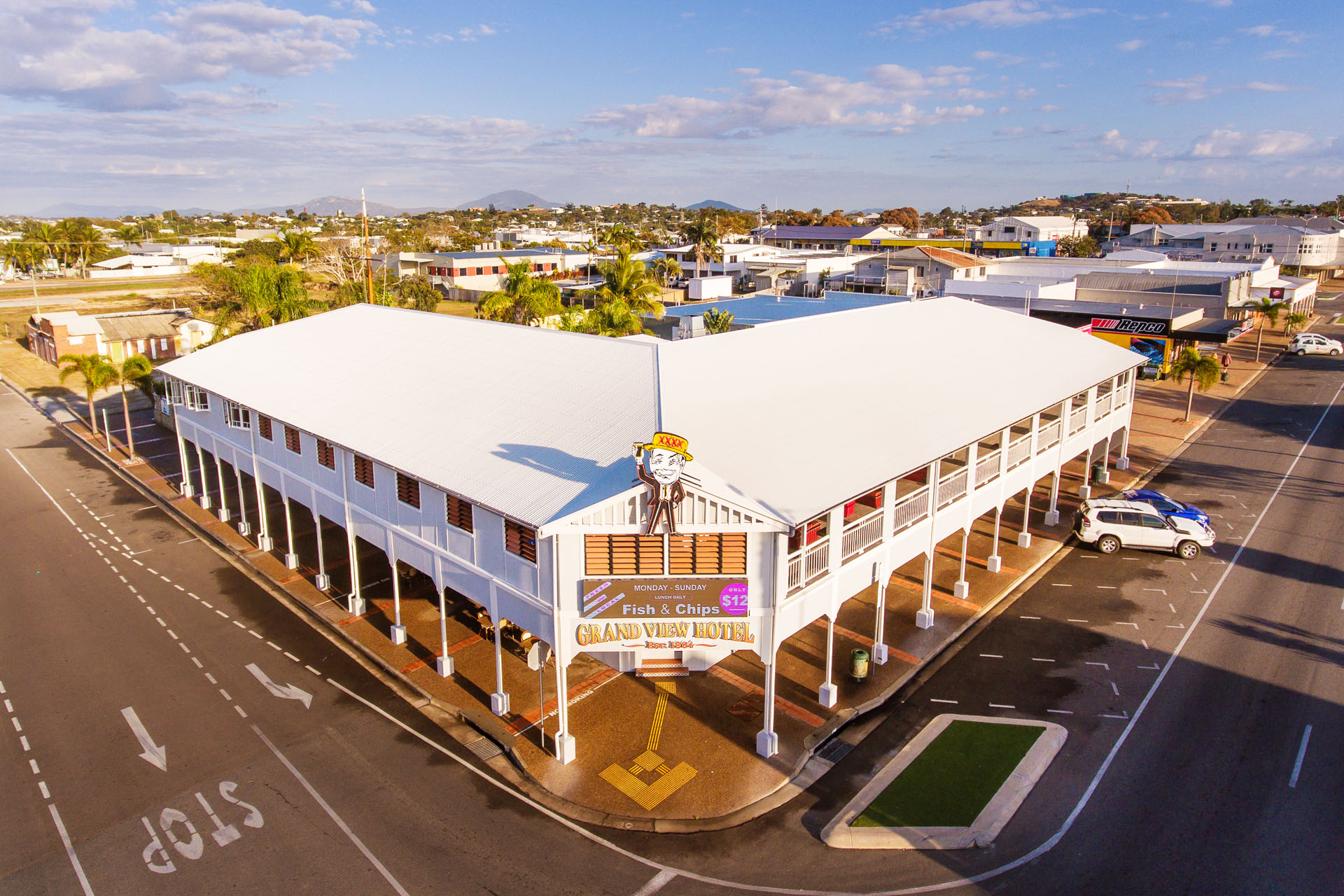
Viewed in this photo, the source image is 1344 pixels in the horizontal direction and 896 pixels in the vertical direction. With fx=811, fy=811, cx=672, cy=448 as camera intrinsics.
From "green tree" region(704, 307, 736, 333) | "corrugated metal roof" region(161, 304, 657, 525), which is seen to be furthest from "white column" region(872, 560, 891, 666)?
"green tree" region(704, 307, 736, 333)

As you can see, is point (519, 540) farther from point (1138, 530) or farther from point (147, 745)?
point (1138, 530)

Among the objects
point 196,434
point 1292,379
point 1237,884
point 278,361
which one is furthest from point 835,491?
point 1292,379

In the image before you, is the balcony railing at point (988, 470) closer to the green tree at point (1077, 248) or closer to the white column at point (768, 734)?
the white column at point (768, 734)

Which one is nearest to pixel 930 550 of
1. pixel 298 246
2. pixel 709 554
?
pixel 709 554

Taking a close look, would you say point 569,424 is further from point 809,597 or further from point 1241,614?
point 1241,614

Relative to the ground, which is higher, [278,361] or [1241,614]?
[278,361]

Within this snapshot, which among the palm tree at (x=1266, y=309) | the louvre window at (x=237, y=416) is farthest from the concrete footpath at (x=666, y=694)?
the palm tree at (x=1266, y=309)

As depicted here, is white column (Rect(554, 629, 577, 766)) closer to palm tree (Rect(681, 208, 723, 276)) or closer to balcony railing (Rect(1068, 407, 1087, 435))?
balcony railing (Rect(1068, 407, 1087, 435))

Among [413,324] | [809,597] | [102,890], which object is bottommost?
[102,890]
